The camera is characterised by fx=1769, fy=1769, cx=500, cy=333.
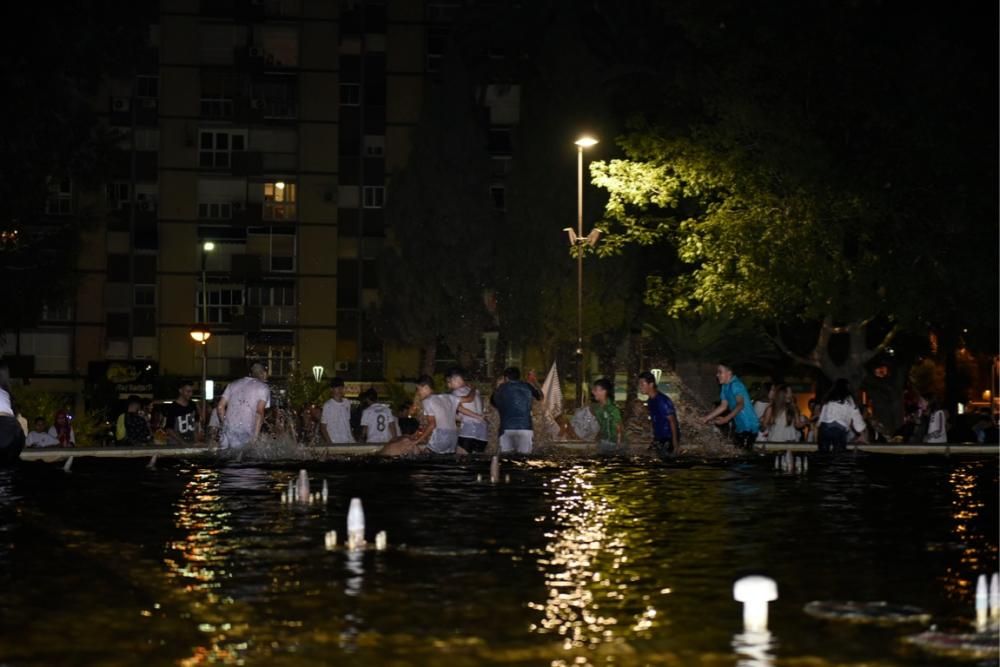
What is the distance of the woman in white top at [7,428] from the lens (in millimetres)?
21750

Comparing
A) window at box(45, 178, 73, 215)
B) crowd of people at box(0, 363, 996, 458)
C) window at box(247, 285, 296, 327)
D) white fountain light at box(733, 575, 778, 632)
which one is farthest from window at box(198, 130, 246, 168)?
white fountain light at box(733, 575, 778, 632)

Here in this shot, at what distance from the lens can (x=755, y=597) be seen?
10.1 m

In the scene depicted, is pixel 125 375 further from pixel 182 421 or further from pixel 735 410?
pixel 735 410

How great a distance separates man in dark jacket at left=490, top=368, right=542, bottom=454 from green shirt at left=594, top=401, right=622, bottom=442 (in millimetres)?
4379

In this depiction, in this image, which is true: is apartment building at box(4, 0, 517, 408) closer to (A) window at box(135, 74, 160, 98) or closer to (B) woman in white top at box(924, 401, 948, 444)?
(A) window at box(135, 74, 160, 98)

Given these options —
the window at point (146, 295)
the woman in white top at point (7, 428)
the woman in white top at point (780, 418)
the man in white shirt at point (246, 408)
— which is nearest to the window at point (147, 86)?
the window at point (146, 295)

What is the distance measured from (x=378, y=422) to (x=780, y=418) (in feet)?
27.5

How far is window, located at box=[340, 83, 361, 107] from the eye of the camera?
275ft

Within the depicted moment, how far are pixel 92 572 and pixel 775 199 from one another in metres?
28.5

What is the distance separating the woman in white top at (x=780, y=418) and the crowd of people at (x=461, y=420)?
0.02 meters

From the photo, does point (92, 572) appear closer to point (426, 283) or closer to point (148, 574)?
point (148, 574)

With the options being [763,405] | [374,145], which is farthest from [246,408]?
[374,145]

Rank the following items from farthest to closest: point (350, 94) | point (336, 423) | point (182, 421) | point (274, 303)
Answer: point (350, 94), point (274, 303), point (182, 421), point (336, 423)

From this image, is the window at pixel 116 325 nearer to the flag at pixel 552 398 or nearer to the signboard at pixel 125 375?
the signboard at pixel 125 375
